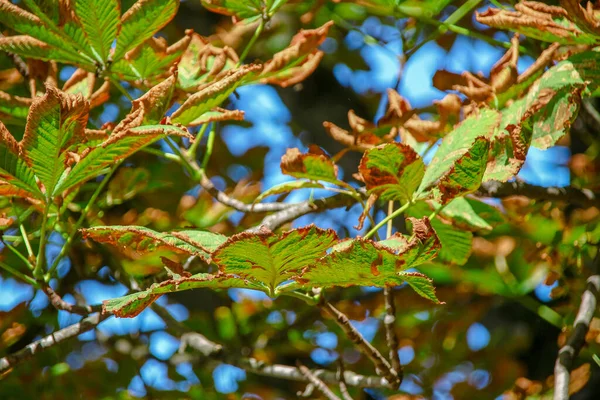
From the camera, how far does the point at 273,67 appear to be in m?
0.86

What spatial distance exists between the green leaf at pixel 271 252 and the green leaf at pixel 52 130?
20cm

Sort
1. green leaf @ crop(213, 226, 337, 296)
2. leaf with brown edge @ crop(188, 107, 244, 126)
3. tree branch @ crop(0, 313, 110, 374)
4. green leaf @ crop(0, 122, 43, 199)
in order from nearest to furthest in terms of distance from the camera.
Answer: green leaf @ crop(213, 226, 337, 296), green leaf @ crop(0, 122, 43, 199), leaf with brown edge @ crop(188, 107, 244, 126), tree branch @ crop(0, 313, 110, 374)

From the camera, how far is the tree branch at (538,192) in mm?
890

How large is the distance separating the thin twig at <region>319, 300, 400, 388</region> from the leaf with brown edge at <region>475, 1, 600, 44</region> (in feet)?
1.17

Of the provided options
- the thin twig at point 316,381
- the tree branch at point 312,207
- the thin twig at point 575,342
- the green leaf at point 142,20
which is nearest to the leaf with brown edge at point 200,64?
the green leaf at point 142,20

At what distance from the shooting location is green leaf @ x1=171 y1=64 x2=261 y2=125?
0.64 meters

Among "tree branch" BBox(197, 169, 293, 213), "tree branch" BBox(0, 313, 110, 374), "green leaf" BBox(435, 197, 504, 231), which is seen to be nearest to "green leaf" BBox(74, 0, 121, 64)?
"tree branch" BBox(197, 169, 293, 213)

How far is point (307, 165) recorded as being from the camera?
73cm

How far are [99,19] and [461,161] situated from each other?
431 mm

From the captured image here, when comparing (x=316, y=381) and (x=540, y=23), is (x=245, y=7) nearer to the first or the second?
(x=540, y=23)

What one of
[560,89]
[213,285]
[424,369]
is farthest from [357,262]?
[424,369]

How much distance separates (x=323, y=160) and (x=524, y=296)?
77 centimetres

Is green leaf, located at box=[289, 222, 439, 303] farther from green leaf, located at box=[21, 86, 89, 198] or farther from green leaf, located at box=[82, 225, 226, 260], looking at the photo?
green leaf, located at box=[21, 86, 89, 198]

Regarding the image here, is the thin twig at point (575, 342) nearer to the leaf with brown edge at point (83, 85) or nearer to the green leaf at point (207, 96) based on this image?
the green leaf at point (207, 96)
